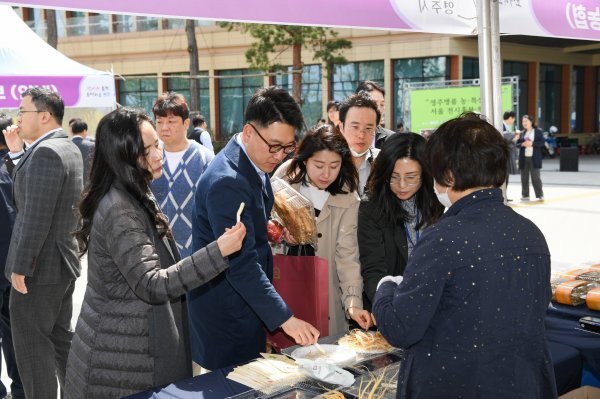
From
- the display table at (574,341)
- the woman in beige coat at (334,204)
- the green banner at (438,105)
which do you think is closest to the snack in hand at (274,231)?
the woman in beige coat at (334,204)

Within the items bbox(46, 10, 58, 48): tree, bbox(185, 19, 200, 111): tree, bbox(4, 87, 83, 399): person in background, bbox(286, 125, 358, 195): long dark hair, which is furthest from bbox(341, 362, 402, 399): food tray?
bbox(185, 19, 200, 111): tree

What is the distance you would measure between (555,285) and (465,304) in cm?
164

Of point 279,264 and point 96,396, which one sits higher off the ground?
point 279,264

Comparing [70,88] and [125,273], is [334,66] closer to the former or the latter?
[70,88]

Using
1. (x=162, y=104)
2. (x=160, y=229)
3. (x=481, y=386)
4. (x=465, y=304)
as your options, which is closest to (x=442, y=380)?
(x=481, y=386)

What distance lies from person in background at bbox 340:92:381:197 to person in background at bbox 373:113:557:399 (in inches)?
71.9

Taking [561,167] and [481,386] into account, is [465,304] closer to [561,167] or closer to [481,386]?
[481,386]

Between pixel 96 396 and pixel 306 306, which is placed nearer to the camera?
pixel 96 396

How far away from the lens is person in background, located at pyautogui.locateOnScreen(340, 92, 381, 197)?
3.51 meters

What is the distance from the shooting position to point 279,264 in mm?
2617

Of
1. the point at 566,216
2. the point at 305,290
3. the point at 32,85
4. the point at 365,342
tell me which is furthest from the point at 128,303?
the point at 566,216

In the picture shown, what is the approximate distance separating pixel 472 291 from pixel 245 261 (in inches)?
34.0

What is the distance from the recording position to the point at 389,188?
109 inches

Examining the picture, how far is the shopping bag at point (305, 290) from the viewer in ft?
8.13
